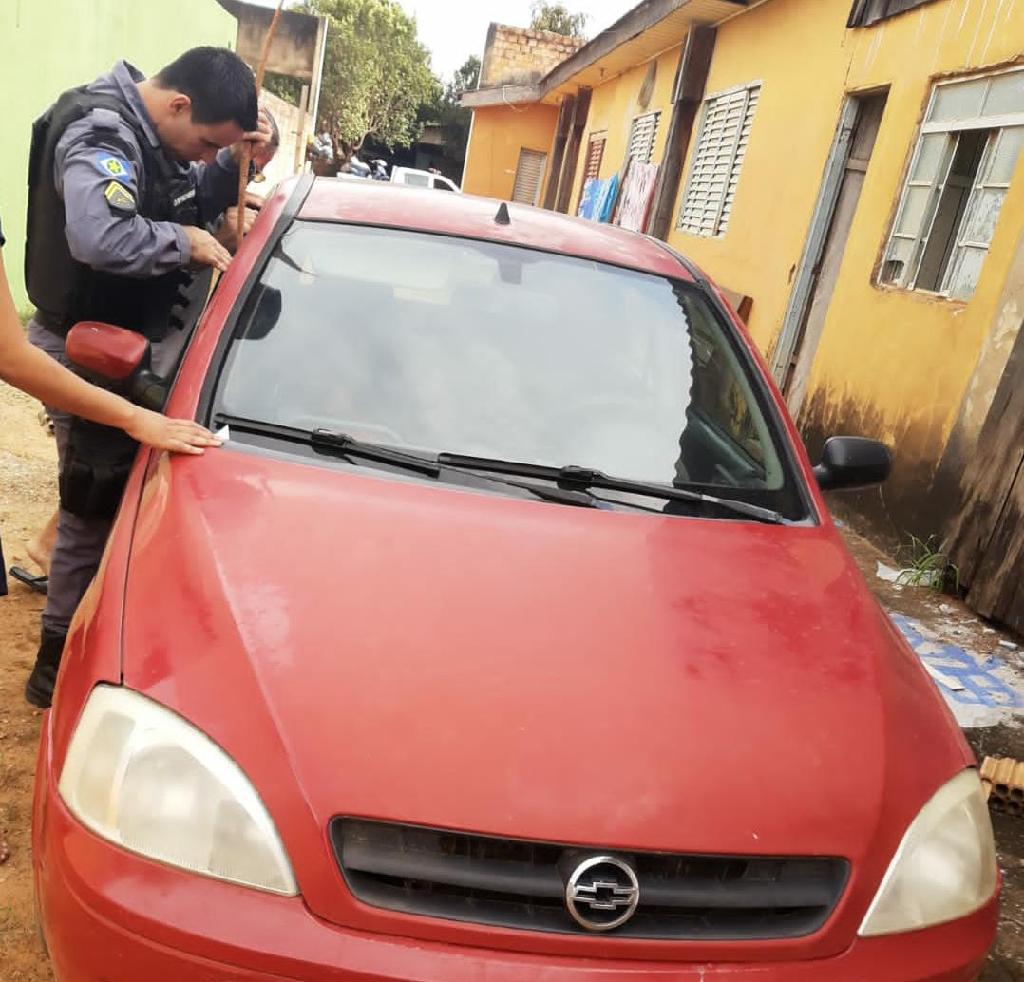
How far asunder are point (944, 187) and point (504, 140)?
52.8 feet

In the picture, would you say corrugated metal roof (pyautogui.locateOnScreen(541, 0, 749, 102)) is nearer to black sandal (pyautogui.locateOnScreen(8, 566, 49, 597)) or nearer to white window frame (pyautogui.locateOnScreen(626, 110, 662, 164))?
white window frame (pyautogui.locateOnScreen(626, 110, 662, 164))

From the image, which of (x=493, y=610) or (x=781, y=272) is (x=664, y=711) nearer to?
(x=493, y=610)

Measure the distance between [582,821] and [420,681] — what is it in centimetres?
31

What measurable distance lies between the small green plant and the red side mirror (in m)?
3.91

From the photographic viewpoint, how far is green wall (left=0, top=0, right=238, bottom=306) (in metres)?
6.28


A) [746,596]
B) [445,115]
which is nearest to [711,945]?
[746,596]

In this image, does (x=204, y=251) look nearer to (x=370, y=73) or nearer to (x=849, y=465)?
(x=849, y=465)

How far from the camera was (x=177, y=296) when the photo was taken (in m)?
3.16

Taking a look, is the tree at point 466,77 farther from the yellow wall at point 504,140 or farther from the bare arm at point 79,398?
the bare arm at point 79,398

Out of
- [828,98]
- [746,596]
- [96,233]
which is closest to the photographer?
[746,596]

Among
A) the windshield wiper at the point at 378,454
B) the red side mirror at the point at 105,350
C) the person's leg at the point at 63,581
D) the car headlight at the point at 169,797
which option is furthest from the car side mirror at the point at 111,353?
the car headlight at the point at 169,797

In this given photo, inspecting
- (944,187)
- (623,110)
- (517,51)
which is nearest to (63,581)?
(944,187)

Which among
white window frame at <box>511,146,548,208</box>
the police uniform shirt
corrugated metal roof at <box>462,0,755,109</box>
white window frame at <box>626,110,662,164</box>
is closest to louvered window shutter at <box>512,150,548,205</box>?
white window frame at <box>511,146,548,208</box>

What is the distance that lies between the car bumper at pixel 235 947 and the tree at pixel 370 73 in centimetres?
3414
